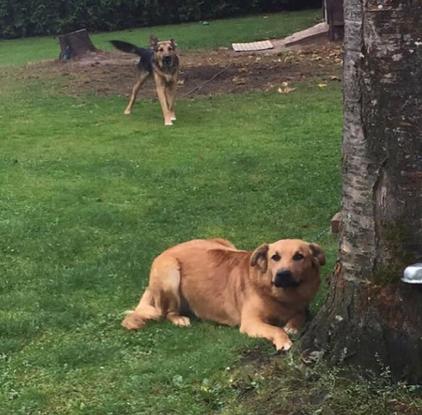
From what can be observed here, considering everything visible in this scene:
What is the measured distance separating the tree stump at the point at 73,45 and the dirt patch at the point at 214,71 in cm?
31

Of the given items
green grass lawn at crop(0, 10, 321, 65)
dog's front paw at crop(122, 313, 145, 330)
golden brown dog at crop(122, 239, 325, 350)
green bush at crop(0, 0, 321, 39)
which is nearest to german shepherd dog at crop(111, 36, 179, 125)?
green grass lawn at crop(0, 10, 321, 65)

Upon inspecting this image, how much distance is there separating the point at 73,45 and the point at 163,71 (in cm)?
704

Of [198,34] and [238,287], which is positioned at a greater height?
[238,287]

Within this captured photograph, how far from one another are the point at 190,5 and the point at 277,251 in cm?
2475

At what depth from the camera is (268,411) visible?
412 cm

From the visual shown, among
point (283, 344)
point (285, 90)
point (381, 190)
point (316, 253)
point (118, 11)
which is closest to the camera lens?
point (381, 190)

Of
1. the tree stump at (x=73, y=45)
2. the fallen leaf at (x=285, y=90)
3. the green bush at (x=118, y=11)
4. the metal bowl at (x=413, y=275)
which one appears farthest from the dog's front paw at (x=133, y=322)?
the green bush at (x=118, y=11)

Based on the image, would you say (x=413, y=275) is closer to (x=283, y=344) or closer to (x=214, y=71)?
(x=283, y=344)

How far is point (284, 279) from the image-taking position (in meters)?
5.22

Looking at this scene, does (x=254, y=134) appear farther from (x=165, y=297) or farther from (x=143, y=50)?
(x=165, y=297)

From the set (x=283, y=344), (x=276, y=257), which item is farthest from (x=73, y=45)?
(x=283, y=344)

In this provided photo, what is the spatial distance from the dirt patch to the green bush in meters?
9.39

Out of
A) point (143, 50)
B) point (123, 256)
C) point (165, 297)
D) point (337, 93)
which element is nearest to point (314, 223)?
point (123, 256)

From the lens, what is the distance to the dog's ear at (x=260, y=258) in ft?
17.6
